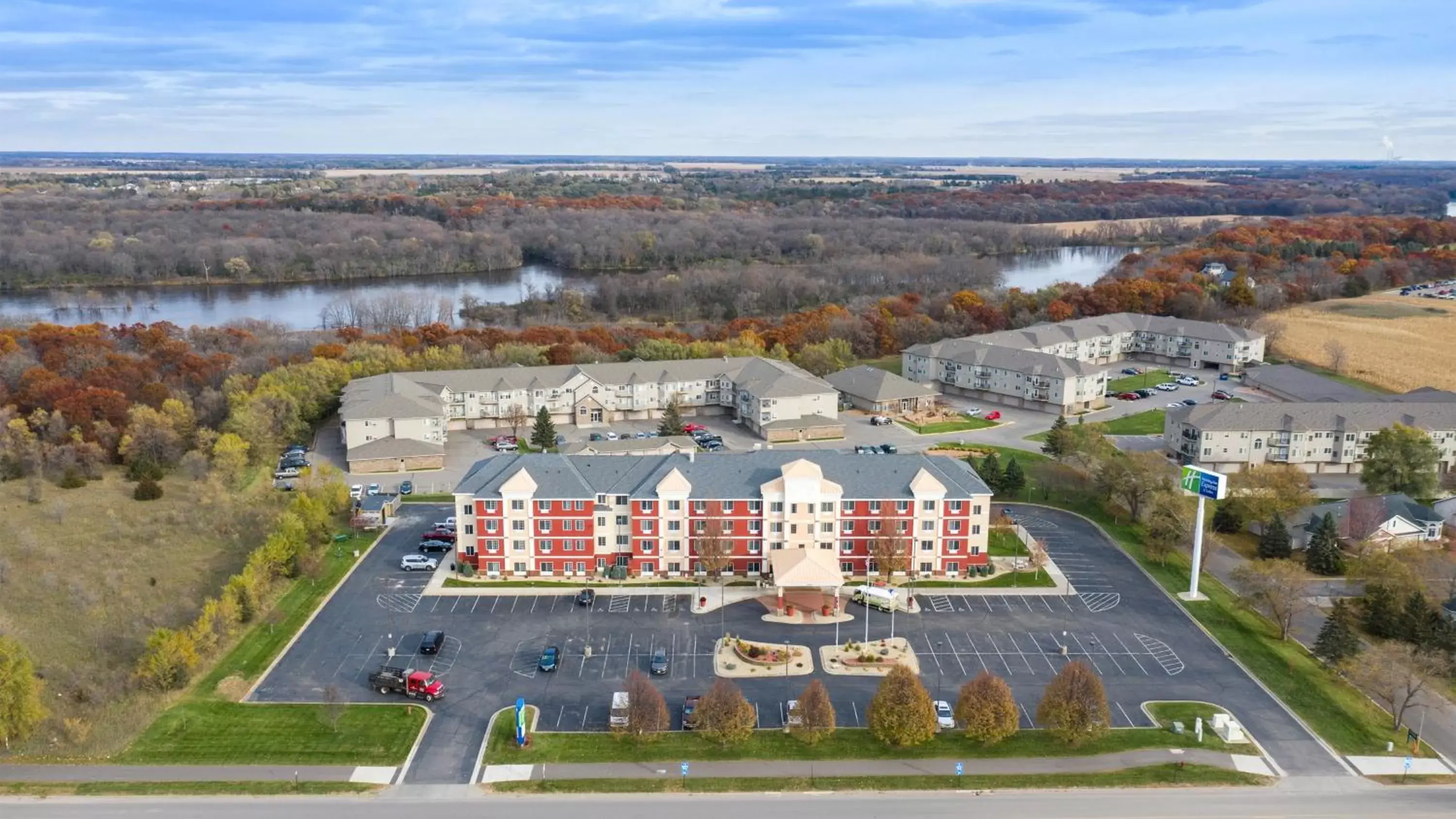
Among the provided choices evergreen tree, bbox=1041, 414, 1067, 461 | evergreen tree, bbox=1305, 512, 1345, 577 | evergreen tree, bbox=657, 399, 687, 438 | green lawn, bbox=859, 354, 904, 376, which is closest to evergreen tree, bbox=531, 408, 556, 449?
evergreen tree, bbox=657, 399, 687, 438

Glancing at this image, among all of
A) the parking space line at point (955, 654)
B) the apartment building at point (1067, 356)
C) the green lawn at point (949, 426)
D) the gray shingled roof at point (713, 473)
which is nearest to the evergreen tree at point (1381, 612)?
the gray shingled roof at point (713, 473)

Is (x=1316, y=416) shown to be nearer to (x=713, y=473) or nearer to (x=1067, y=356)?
(x=1067, y=356)

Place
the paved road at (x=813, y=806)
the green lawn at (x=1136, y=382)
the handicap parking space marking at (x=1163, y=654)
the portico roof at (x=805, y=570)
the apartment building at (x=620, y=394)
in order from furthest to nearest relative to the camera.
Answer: the green lawn at (x=1136, y=382) < the apartment building at (x=620, y=394) < the portico roof at (x=805, y=570) < the handicap parking space marking at (x=1163, y=654) < the paved road at (x=813, y=806)

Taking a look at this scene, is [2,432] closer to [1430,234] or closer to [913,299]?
[913,299]

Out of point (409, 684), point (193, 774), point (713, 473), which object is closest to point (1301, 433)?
point (713, 473)

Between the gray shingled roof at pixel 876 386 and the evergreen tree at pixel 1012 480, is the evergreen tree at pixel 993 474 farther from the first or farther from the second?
the gray shingled roof at pixel 876 386

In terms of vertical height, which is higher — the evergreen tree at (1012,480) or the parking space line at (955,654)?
the evergreen tree at (1012,480)
